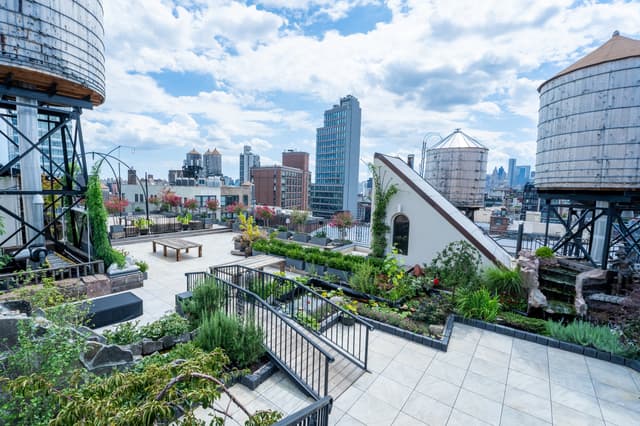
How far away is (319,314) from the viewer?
20.7 ft

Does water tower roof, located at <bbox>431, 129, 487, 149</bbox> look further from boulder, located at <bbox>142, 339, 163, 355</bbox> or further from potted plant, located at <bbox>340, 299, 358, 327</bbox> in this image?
boulder, located at <bbox>142, 339, 163, 355</bbox>

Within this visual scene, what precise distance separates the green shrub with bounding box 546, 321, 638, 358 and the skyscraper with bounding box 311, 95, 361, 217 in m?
83.6

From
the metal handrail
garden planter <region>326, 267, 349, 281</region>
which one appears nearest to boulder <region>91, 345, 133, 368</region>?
the metal handrail

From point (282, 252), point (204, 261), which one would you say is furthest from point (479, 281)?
point (204, 261)

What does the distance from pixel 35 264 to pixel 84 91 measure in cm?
521

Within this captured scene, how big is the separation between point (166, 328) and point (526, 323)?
7.63 m

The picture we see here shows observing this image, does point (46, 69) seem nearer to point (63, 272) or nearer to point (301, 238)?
point (63, 272)

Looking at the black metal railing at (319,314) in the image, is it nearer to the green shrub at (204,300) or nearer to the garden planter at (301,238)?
the green shrub at (204,300)

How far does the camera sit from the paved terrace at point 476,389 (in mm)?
3854

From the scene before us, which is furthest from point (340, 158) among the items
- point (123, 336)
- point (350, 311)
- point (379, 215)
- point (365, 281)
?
point (123, 336)

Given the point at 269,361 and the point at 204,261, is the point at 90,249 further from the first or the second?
the point at 269,361

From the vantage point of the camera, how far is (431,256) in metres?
10.1

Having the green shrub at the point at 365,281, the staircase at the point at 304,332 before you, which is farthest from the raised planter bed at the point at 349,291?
the staircase at the point at 304,332

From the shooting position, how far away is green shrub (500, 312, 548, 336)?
618cm
